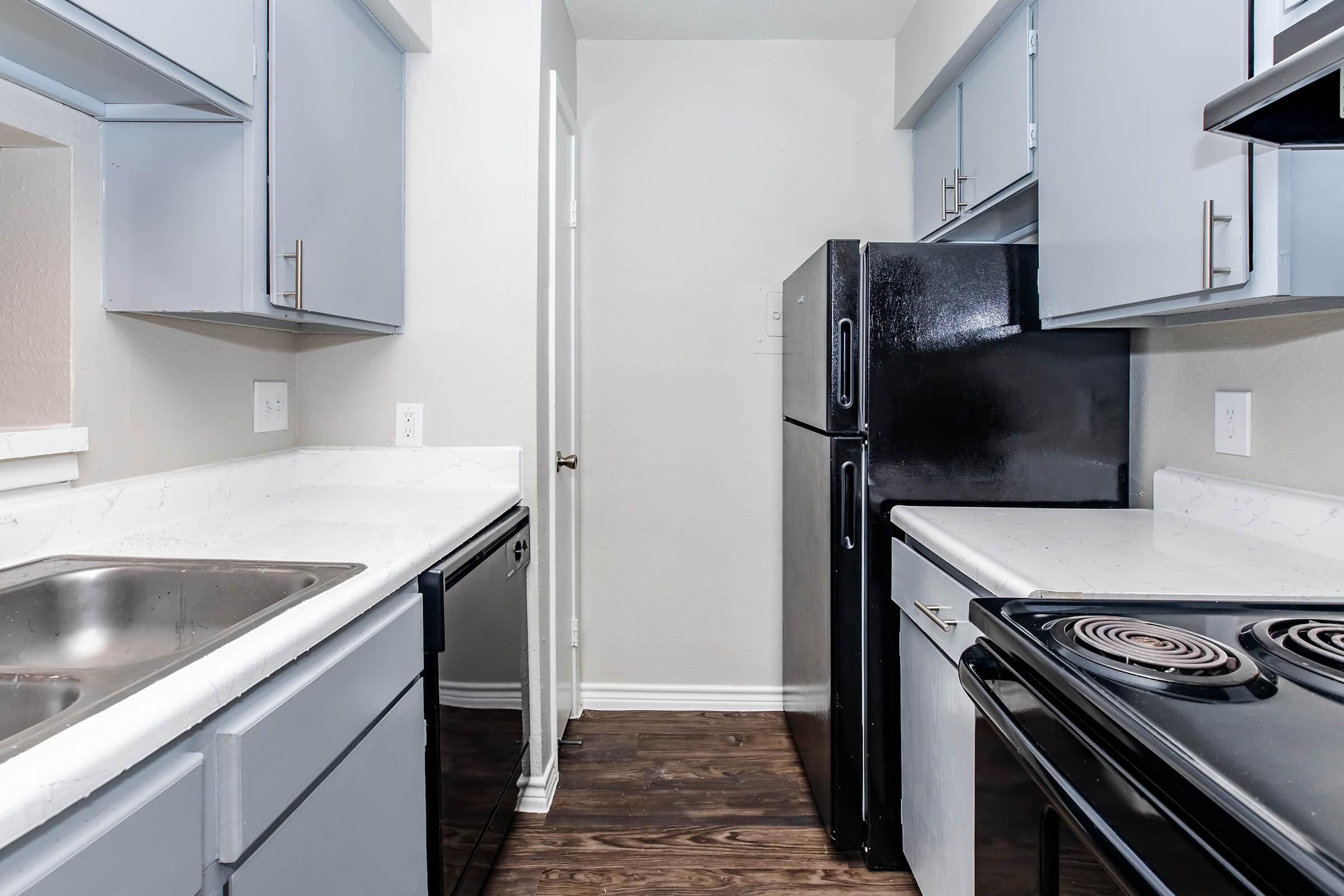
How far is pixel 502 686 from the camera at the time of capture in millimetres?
1773

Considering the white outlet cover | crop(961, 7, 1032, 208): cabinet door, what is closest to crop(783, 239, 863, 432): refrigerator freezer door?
crop(961, 7, 1032, 208): cabinet door

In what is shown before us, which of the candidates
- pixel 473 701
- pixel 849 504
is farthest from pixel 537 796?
pixel 849 504

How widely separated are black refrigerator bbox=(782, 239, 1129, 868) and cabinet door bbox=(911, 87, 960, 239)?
603 millimetres

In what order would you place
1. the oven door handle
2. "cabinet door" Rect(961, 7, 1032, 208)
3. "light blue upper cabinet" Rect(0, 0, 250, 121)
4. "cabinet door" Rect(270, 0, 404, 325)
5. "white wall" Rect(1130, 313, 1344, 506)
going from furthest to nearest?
"cabinet door" Rect(961, 7, 1032, 208) < "cabinet door" Rect(270, 0, 404, 325) < "white wall" Rect(1130, 313, 1344, 506) < "light blue upper cabinet" Rect(0, 0, 250, 121) < the oven door handle

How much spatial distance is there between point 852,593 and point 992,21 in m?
1.43

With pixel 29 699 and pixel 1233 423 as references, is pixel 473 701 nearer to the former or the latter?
pixel 29 699

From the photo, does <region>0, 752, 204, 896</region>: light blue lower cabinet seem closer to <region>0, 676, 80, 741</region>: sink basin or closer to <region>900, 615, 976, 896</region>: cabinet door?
<region>0, 676, 80, 741</region>: sink basin

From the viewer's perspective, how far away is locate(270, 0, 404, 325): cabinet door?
4.82 feet

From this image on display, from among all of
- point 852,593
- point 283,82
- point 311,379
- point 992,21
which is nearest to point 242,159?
point 283,82

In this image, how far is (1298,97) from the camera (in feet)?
3.00

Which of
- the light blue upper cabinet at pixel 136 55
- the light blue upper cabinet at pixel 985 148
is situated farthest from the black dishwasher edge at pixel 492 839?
the light blue upper cabinet at pixel 985 148

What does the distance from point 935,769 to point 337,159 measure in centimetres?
180

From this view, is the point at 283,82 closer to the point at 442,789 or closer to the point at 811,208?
the point at 442,789

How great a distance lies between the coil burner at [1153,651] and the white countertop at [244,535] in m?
0.90
